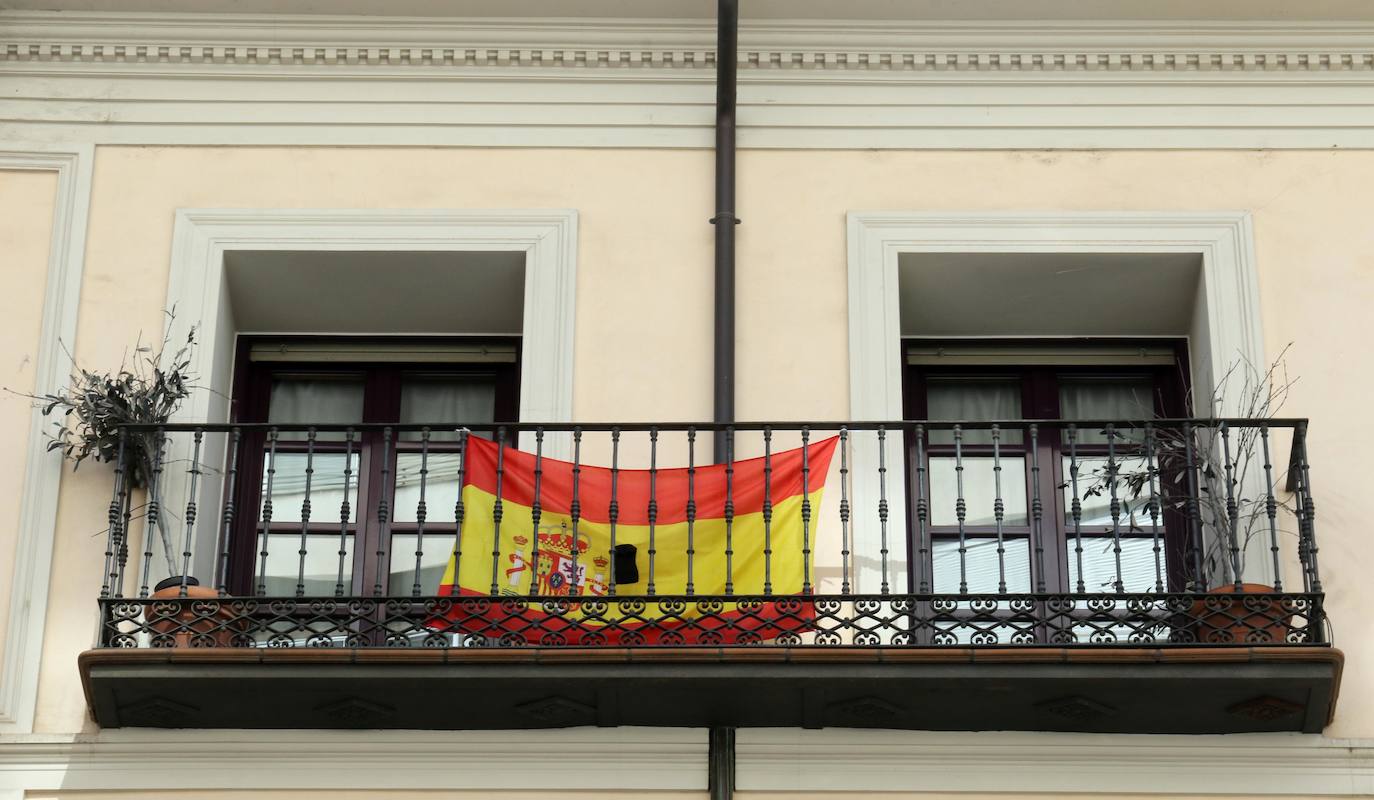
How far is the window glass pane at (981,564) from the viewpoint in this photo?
9.79 m

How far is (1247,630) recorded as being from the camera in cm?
856

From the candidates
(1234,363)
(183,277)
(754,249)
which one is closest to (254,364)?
(183,277)

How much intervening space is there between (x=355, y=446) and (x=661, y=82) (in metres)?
2.20

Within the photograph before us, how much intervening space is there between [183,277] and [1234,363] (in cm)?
460

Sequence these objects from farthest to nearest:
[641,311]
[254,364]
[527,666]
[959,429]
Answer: [254,364]
[641,311]
[959,429]
[527,666]

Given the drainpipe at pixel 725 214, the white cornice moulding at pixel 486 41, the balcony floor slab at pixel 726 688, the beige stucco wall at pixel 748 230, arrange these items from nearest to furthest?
the balcony floor slab at pixel 726 688
the drainpipe at pixel 725 214
the beige stucco wall at pixel 748 230
the white cornice moulding at pixel 486 41

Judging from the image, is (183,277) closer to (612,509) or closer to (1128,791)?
(612,509)

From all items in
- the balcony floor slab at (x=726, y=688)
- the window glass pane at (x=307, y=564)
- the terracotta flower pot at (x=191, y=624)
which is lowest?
the balcony floor slab at (x=726, y=688)

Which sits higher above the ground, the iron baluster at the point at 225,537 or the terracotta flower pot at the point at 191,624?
the iron baluster at the point at 225,537

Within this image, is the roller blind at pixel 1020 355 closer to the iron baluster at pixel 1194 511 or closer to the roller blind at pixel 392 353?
the iron baluster at pixel 1194 511

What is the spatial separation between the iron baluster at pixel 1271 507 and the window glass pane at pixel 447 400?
139 inches

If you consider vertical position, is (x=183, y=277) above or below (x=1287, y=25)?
below

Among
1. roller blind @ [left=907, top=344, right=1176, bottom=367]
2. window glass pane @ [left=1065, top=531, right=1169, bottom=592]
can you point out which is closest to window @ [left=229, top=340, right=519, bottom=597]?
roller blind @ [left=907, top=344, right=1176, bottom=367]

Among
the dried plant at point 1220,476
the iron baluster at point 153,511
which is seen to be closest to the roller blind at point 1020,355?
the dried plant at point 1220,476
